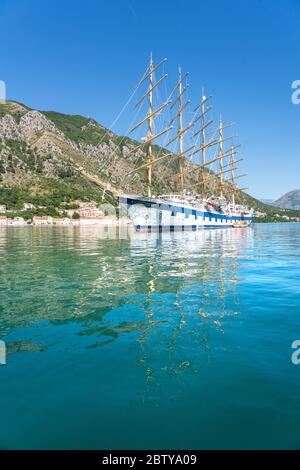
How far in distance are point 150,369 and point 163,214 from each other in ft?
206

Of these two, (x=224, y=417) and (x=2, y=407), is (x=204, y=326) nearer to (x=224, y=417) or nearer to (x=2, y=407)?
(x=224, y=417)

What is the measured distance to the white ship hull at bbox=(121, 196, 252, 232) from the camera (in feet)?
215

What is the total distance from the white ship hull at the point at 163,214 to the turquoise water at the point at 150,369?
53.6 metres

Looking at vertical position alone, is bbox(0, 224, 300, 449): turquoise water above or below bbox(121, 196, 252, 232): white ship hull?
below

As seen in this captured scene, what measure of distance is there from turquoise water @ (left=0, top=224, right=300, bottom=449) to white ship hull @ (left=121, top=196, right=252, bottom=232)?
53.6m

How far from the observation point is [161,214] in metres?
67.7

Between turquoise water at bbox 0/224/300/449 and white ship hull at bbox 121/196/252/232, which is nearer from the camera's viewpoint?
turquoise water at bbox 0/224/300/449

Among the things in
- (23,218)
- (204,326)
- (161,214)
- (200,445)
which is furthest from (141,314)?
(23,218)

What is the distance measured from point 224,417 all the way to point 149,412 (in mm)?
1000

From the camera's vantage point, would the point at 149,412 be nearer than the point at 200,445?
No

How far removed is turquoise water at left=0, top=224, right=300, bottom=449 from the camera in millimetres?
4059

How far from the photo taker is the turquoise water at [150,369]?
4.06m

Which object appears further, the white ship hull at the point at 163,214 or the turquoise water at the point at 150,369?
the white ship hull at the point at 163,214
